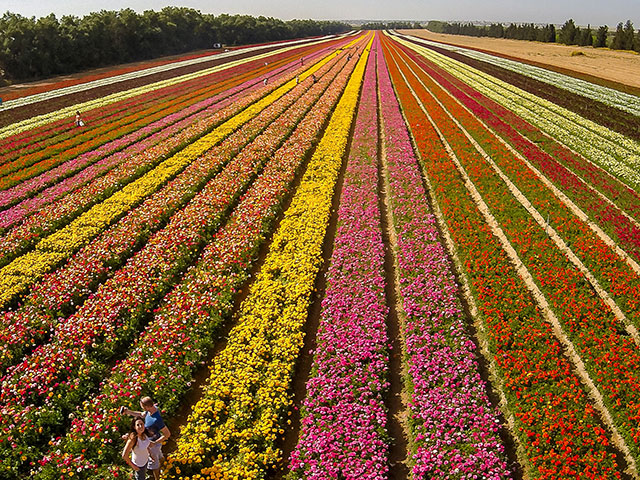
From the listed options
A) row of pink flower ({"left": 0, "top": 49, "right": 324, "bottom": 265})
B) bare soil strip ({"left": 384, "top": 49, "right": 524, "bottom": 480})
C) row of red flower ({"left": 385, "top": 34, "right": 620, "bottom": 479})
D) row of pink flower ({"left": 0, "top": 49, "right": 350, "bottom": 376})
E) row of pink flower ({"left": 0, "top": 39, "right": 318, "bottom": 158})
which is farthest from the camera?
row of pink flower ({"left": 0, "top": 39, "right": 318, "bottom": 158})

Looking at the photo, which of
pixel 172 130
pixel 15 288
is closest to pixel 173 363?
pixel 15 288

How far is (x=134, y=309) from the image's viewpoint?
12602mm

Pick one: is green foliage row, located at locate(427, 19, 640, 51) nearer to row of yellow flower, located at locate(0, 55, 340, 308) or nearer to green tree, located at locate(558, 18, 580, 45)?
green tree, located at locate(558, 18, 580, 45)

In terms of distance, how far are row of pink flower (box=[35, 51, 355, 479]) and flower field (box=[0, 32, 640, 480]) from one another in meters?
0.06

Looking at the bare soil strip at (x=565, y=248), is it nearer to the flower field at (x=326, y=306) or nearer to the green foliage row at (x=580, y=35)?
the flower field at (x=326, y=306)

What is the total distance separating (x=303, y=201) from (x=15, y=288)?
11297mm

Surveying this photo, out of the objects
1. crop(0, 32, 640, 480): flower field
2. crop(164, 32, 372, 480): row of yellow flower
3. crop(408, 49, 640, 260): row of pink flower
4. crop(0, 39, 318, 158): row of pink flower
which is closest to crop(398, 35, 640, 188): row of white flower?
crop(0, 32, 640, 480): flower field

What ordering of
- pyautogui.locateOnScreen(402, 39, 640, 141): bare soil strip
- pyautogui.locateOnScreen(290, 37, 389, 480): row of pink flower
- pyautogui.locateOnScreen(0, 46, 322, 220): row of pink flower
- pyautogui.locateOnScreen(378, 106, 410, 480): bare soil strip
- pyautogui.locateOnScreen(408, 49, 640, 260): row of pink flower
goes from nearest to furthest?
pyautogui.locateOnScreen(290, 37, 389, 480): row of pink flower → pyautogui.locateOnScreen(378, 106, 410, 480): bare soil strip → pyautogui.locateOnScreen(408, 49, 640, 260): row of pink flower → pyautogui.locateOnScreen(0, 46, 322, 220): row of pink flower → pyautogui.locateOnScreen(402, 39, 640, 141): bare soil strip

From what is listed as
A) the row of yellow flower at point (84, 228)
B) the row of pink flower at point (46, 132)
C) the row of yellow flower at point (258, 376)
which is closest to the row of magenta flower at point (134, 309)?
the row of yellow flower at point (84, 228)

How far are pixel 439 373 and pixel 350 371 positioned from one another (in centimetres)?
214

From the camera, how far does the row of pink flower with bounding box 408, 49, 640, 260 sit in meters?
16.3

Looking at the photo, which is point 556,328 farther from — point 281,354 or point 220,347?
point 220,347

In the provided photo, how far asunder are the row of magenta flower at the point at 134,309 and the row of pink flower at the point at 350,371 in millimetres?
3203

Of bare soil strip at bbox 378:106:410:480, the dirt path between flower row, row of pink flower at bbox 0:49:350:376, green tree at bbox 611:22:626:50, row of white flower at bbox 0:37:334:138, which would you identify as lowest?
bare soil strip at bbox 378:106:410:480
